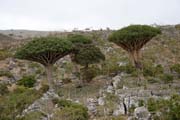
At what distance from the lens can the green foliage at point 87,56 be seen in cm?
2606

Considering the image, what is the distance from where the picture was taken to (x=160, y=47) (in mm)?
38969

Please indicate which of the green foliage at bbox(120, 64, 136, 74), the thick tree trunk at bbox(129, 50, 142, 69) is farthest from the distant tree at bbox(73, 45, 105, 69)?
the thick tree trunk at bbox(129, 50, 142, 69)

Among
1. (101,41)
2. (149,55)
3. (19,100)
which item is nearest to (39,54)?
(19,100)

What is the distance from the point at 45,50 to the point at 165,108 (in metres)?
11.4

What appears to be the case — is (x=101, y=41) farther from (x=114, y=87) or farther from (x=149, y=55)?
(x=114, y=87)

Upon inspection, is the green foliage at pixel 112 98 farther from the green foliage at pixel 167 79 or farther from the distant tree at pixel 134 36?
the distant tree at pixel 134 36

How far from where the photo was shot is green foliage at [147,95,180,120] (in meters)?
14.7

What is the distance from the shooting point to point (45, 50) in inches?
959

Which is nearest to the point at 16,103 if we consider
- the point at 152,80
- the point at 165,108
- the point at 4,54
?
the point at 165,108

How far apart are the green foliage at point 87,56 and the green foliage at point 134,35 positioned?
213cm

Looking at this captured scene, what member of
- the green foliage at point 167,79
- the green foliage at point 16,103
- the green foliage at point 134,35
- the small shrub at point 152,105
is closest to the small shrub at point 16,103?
the green foliage at point 16,103

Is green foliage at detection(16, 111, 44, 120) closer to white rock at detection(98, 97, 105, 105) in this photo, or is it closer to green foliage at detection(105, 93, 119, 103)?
white rock at detection(98, 97, 105, 105)

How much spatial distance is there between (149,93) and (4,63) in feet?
69.5

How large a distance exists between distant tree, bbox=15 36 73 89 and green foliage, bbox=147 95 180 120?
9.86 metres
